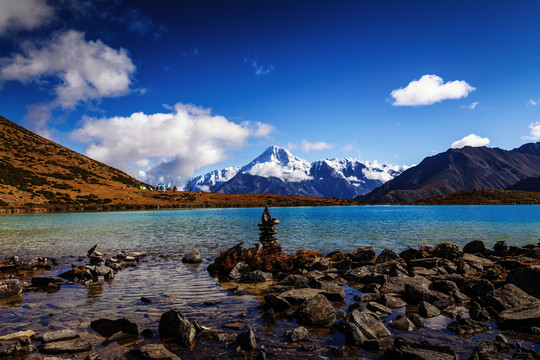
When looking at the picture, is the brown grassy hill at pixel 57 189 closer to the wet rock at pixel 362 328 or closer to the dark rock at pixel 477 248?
the wet rock at pixel 362 328

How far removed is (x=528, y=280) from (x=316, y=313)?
1180cm

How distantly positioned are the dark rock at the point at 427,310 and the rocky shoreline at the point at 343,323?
54 millimetres

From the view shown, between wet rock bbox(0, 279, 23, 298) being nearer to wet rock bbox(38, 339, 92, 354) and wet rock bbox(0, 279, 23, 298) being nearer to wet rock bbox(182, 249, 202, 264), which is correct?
wet rock bbox(38, 339, 92, 354)

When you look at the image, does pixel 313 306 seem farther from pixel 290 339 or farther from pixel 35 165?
pixel 35 165

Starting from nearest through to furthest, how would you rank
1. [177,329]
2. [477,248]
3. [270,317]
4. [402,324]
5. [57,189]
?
1. [177,329]
2. [402,324]
3. [270,317]
4. [477,248]
5. [57,189]

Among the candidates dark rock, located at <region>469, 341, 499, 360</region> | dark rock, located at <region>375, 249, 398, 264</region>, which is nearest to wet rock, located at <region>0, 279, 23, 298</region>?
dark rock, located at <region>469, 341, 499, 360</region>

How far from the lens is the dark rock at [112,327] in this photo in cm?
1162

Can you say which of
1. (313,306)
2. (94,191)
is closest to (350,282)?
(313,306)

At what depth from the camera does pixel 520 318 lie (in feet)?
38.8

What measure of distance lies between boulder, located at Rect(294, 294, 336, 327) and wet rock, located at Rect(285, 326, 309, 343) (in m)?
1.26

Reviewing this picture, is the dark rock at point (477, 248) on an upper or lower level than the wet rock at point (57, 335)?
lower

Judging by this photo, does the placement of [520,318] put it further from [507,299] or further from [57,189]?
[57,189]

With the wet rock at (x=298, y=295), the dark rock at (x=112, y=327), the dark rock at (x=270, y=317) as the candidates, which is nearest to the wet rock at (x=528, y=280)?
the wet rock at (x=298, y=295)

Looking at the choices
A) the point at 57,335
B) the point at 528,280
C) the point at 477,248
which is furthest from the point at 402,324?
the point at 477,248
